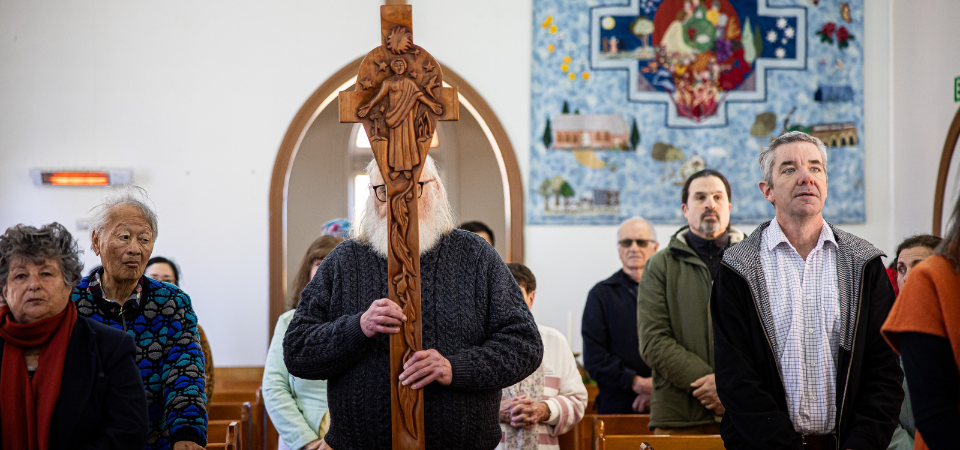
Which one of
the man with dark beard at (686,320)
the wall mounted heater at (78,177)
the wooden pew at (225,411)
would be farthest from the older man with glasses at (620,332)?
the wall mounted heater at (78,177)

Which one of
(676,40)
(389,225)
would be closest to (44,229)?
(389,225)

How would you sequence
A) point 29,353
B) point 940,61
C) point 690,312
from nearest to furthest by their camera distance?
point 29,353, point 690,312, point 940,61

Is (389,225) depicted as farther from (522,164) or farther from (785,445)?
(522,164)

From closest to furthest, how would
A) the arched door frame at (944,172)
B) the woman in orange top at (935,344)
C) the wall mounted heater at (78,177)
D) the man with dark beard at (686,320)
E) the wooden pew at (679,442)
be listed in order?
the woman in orange top at (935,344) < the wooden pew at (679,442) < the man with dark beard at (686,320) < the arched door frame at (944,172) < the wall mounted heater at (78,177)

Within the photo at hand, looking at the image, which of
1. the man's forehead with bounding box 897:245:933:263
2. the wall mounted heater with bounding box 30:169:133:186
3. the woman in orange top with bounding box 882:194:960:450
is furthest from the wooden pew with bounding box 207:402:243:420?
the woman in orange top with bounding box 882:194:960:450

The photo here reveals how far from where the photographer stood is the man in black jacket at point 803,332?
211 centimetres

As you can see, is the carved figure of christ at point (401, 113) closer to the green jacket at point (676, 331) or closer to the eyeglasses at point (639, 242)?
the green jacket at point (676, 331)

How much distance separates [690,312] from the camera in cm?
331

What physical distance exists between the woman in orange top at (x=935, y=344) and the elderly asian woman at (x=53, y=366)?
71.7 inches

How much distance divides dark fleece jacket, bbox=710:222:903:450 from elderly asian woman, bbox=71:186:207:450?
150 centimetres

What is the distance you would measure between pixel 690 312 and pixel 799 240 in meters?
1.10

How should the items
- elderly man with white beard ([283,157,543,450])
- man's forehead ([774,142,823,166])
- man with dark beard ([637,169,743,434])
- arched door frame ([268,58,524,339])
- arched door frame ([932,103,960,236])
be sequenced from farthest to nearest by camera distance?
1. arched door frame ([268,58,524,339])
2. arched door frame ([932,103,960,236])
3. man with dark beard ([637,169,743,434])
4. man's forehead ([774,142,823,166])
5. elderly man with white beard ([283,157,543,450])

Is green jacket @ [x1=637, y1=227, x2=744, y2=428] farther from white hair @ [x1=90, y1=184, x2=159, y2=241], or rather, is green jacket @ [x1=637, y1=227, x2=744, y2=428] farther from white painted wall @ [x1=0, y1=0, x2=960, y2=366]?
white painted wall @ [x1=0, y1=0, x2=960, y2=366]

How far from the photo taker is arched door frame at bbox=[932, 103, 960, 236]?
4715 millimetres
